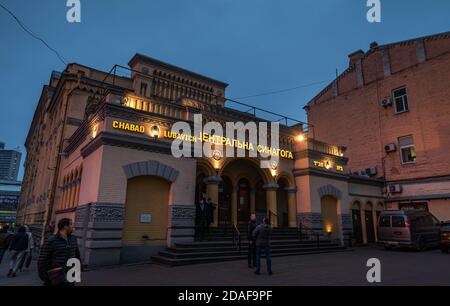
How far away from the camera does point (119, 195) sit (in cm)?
1137

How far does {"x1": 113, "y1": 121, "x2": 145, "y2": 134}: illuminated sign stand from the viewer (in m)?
11.8

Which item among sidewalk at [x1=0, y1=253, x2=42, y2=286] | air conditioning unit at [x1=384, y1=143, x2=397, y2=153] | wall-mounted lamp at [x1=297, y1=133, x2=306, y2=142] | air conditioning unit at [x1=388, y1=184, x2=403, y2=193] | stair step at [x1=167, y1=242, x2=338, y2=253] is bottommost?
sidewalk at [x1=0, y1=253, x2=42, y2=286]

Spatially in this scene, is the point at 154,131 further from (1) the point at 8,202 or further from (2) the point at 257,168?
Answer: (1) the point at 8,202

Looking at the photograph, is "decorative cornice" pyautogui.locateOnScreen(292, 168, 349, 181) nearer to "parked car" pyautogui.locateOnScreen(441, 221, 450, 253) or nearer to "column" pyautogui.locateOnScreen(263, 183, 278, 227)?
"column" pyautogui.locateOnScreen(263, 183, 278, 227)

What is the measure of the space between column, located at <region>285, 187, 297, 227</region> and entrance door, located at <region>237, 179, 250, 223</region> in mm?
2478

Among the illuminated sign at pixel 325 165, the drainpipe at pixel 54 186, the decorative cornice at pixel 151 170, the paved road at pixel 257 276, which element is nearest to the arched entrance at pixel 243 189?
the illuminated sign at pixel 325 165

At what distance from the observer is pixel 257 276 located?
28.9 feet

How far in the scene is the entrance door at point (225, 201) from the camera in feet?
55.6

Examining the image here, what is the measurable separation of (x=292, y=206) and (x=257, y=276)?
388 inches

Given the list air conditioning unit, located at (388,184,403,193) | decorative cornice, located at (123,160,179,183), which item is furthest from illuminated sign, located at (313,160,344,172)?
decorative cornice, located at (123,160,179,183)

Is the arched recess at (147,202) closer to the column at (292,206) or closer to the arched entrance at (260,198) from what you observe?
the arched entrance at (260,198)

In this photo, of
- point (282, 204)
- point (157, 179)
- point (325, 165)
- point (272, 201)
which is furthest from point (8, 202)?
point (325, 165)

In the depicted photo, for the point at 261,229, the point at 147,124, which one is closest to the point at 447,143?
the point at 261,229
